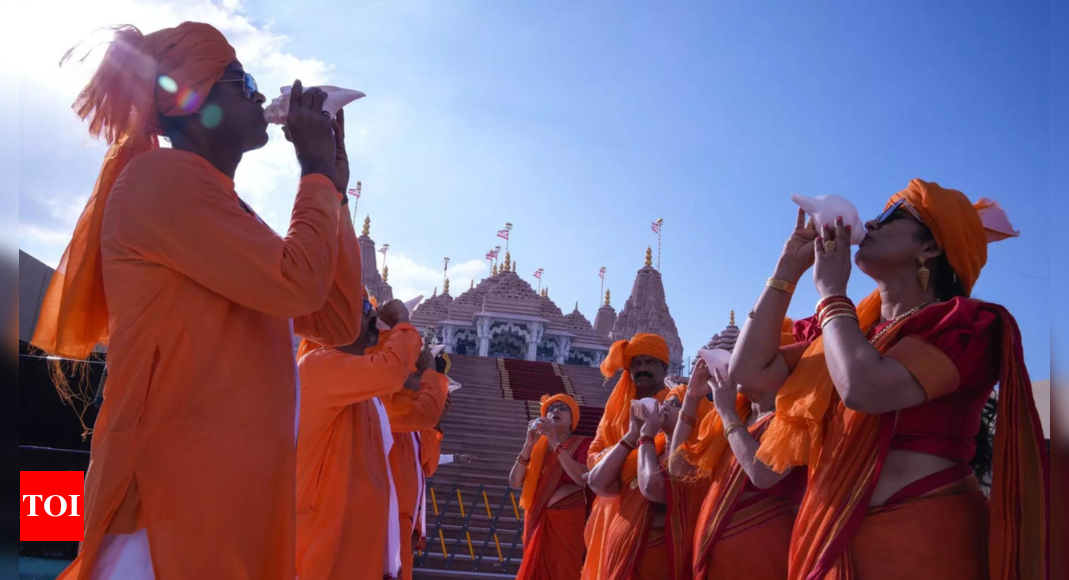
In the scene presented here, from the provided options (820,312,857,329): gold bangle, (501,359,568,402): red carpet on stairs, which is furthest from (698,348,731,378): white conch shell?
(501,359,568,402): red carpet on stairs

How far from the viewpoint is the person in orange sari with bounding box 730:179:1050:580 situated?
1905 millimetres

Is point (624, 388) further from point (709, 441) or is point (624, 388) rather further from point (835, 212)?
point (835, 212)

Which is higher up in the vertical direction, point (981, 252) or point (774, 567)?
point (981, 252)

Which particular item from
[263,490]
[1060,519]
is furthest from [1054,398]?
[263,490]

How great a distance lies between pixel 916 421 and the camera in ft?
6.50

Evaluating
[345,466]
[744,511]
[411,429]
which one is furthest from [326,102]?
[411,429]

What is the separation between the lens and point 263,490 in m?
1.75

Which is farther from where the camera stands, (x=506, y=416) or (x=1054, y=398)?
(x=506, y=416)

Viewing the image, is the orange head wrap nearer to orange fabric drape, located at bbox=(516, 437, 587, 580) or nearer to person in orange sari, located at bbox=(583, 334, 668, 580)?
person in orange sari, located at bbox=(583, 334, 668, 580)

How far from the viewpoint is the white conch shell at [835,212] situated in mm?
2145

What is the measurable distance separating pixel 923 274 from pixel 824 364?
0.36 meters

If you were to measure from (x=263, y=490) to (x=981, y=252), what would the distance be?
1897 mm

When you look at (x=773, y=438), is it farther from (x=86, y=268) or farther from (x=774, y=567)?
(x=86, y=268)

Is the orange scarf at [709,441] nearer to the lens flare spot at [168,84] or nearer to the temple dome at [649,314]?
the lens flare spot at [168,84]
